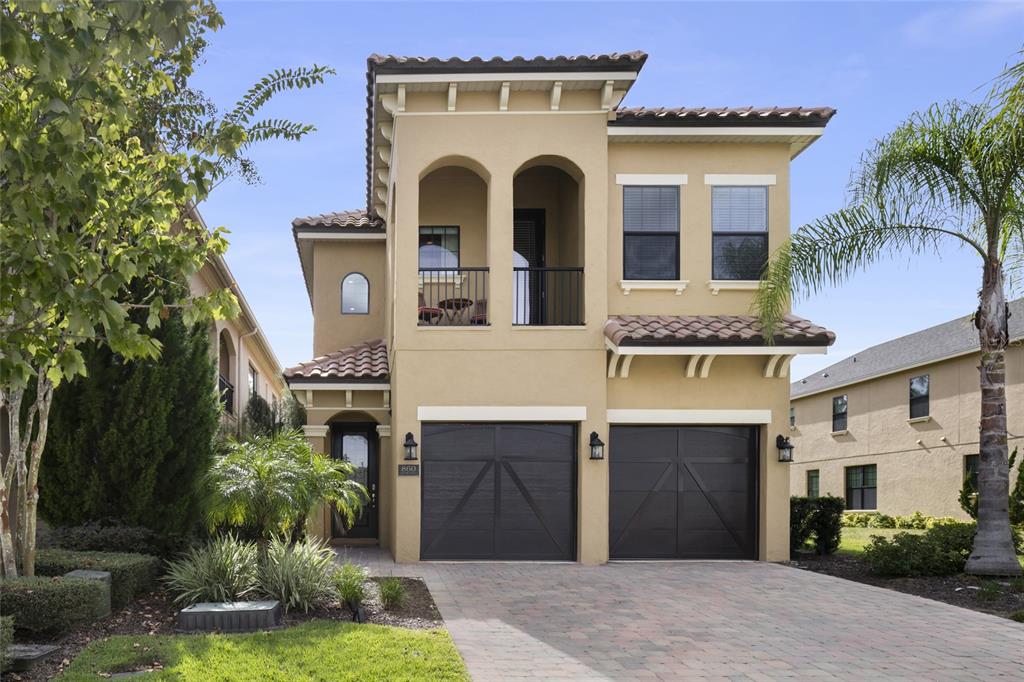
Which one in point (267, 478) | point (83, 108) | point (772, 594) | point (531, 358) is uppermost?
point (83, 108)

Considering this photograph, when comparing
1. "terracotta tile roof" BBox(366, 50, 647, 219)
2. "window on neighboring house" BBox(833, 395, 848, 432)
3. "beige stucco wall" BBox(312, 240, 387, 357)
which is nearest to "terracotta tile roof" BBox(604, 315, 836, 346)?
"terracotta tile roof" BBox(366, 50, 647, 219)

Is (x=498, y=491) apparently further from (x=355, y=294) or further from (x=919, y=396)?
(x=919, y=396)

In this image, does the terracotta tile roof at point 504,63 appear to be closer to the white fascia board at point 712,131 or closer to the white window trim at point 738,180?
the white fascia board at point 712,131

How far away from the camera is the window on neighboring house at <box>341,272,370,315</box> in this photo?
66.4 ft

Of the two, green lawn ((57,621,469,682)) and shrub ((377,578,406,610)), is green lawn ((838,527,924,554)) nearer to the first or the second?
shrub ((377,578,406,610))

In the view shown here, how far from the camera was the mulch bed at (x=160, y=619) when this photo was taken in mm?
8570

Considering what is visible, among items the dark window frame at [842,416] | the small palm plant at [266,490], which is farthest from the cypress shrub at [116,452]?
the dark window frame at [842,416]

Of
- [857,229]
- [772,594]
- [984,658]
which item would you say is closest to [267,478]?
[772,594]

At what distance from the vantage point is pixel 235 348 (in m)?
24.9

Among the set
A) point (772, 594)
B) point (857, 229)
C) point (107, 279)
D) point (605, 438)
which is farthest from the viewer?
point (605, 438)

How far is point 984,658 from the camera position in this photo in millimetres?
8711

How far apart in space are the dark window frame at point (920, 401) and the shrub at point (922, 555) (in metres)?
14.7

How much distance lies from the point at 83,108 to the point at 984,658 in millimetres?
8779

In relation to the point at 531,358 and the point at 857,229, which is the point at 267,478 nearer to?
the point at 531,358
